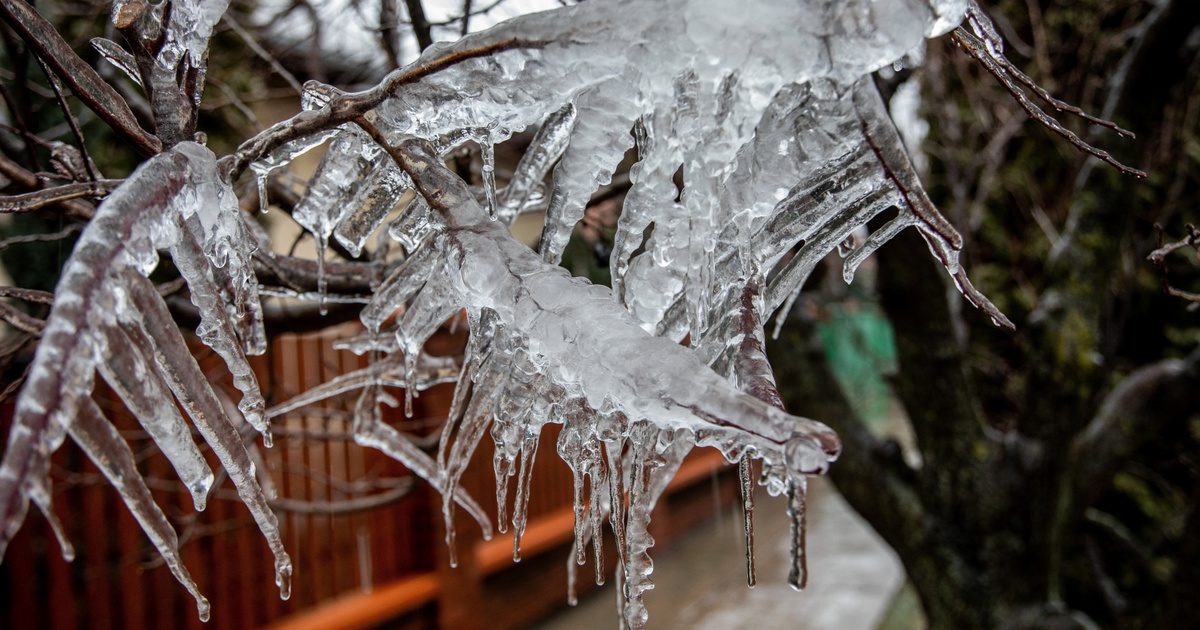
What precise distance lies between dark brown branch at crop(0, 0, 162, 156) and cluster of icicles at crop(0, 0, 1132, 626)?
0.19 meters

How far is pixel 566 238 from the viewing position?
91cm

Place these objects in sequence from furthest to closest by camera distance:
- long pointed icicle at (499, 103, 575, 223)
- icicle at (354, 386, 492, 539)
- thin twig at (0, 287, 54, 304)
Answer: icicle at (354, 386, 492, 539)
thin twig at (0, 287, 54, 304)
long pointed icicle at (499, 103, 575, 223)

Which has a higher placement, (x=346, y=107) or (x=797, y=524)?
(x=346, y=107)

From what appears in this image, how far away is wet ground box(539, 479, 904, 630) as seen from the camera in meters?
6.48

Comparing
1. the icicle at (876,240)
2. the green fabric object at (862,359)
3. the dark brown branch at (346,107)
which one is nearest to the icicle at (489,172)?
the dark brown branch at (346,107)

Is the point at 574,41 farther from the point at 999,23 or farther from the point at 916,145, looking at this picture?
the point at 916,145

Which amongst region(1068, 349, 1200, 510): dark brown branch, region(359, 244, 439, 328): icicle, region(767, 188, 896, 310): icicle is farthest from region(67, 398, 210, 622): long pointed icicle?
region(1068, 349, 1200, 510): dark brown branch

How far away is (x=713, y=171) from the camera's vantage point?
760mm

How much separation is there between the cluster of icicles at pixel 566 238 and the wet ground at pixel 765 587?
582cm

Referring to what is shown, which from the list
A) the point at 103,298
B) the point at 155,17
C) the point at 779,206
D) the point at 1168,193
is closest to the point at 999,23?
the point at 1168,193

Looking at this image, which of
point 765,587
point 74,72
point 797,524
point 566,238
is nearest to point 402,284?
point 566,238

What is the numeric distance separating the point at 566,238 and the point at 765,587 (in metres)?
7.06

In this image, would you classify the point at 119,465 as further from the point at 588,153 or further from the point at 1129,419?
the point at 1129,419

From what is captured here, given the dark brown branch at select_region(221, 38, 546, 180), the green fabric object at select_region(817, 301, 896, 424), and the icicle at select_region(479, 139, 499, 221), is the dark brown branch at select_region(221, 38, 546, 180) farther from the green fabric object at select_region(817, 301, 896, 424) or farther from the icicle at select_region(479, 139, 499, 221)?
the green fabric object at select_region(817, 301, 896, 424)
